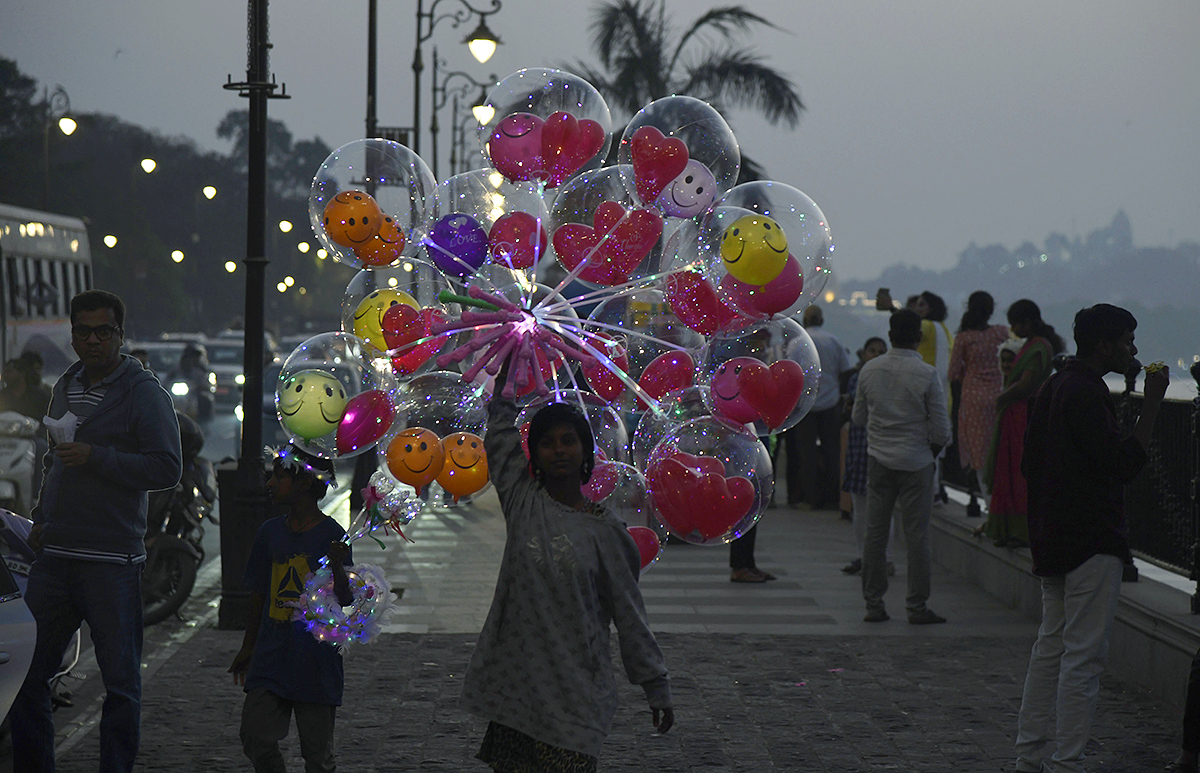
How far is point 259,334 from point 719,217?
5.43 m

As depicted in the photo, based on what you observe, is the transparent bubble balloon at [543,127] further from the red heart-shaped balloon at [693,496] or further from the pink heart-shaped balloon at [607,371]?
the red heart-shaped balloon at [693,496]

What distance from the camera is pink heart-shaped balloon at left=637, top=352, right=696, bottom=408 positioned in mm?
4656

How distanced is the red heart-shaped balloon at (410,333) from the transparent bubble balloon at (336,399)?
0.44 feet

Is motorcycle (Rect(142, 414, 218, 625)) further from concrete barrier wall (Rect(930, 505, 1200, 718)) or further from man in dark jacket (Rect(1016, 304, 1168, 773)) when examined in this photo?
man in dark jacket (Rect(1016, 304, 1168, 773))

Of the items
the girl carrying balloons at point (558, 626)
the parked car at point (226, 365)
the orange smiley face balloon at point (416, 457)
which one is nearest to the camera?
the girl carrying balloons at point (558, 626)

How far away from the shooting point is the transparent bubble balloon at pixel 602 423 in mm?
4449

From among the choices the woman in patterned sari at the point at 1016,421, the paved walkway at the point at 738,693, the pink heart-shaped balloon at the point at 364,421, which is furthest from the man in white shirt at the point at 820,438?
the pink heart-shaped balloon at the point at 364,421

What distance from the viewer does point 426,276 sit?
4.79 metres

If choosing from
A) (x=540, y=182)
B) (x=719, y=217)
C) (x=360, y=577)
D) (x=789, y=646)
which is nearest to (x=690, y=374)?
(x=719, y=217)

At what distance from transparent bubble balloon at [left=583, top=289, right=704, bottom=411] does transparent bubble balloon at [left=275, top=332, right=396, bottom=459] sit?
2.43ft

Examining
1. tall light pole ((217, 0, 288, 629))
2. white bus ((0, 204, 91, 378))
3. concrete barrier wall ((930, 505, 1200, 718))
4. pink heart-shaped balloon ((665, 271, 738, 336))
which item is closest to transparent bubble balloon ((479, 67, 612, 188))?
pink heart-shaped balloon ((665, 271, 738, 336))

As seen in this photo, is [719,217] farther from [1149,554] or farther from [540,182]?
[1149,554]

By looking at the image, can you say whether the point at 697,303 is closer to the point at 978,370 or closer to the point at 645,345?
the point at 645,345

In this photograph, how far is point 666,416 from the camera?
4.64m
